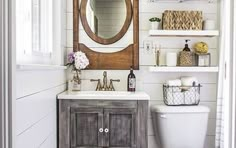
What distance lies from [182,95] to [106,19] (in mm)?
1022

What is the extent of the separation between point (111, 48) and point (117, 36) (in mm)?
130

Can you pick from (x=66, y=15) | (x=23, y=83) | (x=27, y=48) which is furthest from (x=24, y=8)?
(x=66, y=15)

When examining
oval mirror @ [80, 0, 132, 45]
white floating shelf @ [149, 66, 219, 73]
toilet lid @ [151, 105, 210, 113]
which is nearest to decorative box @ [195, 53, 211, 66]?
white floating shelf @ [149, 66, 219, 73]

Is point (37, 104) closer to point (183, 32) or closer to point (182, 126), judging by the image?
point (182, 126)

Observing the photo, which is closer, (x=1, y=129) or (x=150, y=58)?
(x=1, y=129)

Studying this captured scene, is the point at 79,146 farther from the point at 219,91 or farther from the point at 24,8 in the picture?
the point at 219,91

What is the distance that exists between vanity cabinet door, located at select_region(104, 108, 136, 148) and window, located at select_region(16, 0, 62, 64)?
26.3 inches

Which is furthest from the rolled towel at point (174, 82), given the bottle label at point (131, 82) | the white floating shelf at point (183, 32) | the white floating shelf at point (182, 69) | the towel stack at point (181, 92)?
the white floating shelf at point (183, 32)

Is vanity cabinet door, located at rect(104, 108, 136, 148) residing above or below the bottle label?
below

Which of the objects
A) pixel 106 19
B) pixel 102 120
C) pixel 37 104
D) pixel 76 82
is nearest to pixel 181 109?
pixel 102 120

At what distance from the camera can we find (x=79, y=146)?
235 centimetres

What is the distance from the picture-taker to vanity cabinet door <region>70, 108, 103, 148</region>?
2332 millimetres

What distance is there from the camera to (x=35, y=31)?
2104 millimetres

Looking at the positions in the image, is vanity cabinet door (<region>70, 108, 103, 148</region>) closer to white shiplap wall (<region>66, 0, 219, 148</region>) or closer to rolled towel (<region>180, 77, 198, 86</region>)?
white shiplap wall (<region>66, 0, 219, 148</region>)
